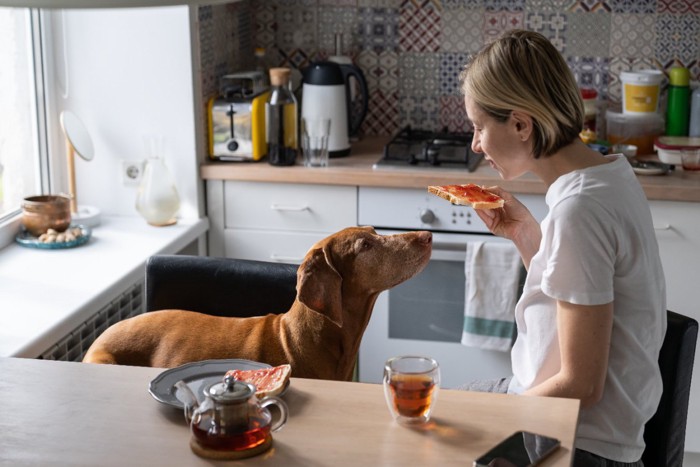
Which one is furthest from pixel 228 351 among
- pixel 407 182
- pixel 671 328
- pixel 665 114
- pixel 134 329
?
pixel 665 114

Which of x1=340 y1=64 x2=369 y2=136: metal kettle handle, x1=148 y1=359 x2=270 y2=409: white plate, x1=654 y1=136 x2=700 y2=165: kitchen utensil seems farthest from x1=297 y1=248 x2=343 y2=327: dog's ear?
x1=654 y1=136 x2=700 y2=165: kitchen utensil

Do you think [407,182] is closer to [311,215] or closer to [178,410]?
[311,215]

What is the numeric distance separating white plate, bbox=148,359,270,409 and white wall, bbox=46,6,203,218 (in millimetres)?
1737

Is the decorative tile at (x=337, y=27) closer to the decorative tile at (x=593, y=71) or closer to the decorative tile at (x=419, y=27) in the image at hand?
the decorative tile at (x=419, y=27)

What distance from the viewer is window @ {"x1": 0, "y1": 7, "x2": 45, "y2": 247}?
3162 mm

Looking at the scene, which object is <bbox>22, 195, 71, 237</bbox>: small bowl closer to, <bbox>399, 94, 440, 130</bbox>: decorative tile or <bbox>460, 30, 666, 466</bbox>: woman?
<bbox>399, 94, 440, 130</bbox>: decorative tile

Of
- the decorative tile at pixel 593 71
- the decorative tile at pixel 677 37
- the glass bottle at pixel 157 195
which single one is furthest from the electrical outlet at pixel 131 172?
the decorative tile at pixel 677 37

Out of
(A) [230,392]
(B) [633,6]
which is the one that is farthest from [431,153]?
(A) [230,392]

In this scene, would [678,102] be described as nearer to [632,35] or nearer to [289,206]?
[632,35]

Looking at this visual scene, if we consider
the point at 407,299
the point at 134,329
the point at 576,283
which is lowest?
the point at 407,299

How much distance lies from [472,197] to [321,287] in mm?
416

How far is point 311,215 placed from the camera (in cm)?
346

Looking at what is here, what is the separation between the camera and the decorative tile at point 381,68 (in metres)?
4.00

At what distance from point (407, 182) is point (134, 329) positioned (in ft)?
4.37
